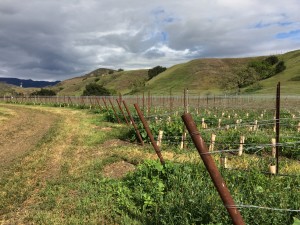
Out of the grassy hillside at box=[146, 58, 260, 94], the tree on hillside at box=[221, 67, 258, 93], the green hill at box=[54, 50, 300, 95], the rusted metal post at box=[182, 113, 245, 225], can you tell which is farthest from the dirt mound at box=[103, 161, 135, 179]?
the grassy hillside at box=[146, 58, 260, 94]

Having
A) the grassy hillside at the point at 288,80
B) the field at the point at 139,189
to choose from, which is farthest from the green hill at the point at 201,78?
the field at the point at 139,189

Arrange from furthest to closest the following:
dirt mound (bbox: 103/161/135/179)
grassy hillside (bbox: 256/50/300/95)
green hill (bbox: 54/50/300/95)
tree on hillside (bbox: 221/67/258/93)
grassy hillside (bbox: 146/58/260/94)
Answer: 1. grassy hillside (bbox: 146/58/260/94)
2. green hill (bbox: 54/50/300/95)
3. tree on hillside (bbox: 221/67/258/93)
4. grassy hillside (bbox: 256/50/300/95)
5. dirt mound (bbox: 103/161/135/179)

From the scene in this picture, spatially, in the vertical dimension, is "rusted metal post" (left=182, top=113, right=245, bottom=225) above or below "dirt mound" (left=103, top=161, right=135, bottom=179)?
above

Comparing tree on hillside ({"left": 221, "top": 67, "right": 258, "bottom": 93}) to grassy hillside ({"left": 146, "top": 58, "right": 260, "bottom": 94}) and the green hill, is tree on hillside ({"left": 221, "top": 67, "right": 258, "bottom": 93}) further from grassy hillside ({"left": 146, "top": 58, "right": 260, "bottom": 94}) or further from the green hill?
grassy hillside ({"left": 146, "top": 58, "right": 260, "bottom": 94})

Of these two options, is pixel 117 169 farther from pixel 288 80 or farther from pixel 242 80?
pixel 288 80

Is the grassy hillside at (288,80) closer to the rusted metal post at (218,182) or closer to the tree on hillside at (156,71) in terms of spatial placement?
the tree on hillside at (156,71)

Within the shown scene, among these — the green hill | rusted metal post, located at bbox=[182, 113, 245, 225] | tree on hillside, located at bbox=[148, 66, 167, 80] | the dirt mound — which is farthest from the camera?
tree on hillside, located at bbox=[148, 66, 167, 80]

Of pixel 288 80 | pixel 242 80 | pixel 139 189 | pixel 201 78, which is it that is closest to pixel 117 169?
pixel 139 189

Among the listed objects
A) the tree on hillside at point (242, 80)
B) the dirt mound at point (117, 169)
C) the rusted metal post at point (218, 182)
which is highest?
the tree on hillside at point (242, 80)

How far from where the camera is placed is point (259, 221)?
15.6 feet

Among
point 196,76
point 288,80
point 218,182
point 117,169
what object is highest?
point 196,76

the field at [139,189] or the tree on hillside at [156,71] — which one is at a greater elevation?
the tree on hillside at [156,71]

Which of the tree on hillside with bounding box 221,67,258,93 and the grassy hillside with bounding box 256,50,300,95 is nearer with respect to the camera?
the grassy hillside with bounding box 256,50,300,95

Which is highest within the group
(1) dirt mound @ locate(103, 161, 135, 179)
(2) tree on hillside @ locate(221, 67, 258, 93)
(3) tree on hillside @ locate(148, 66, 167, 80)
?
(3) tree on hillside @ locate(148, 66, 167, 80)
